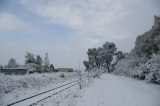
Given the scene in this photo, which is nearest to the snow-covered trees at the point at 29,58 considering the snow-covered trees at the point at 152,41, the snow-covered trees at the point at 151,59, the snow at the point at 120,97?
the snow-covered trees at the point at 151,59

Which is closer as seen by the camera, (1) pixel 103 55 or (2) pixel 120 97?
(2) pixel 120 97

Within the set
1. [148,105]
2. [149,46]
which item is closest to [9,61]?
[149,46]

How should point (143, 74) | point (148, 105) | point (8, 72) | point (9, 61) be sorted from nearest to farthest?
point (148, 105)
point (143, 74)
point (8, 72)
point (9, 61)

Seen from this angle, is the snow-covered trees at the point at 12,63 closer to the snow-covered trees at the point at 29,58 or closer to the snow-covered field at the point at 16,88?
the snow-covered trees at the point at 29,58

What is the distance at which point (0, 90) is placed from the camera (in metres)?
26.2

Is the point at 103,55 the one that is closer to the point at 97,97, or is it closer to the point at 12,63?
the point at 12,63

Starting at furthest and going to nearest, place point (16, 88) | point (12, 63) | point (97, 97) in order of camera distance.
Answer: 1. point (12, 63)
2. point (16, 88)
3. point (97, 97)

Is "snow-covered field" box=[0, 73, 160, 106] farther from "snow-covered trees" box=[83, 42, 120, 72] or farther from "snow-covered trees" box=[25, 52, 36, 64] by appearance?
"snow-covered trees" box=[83, 42, 120, 72]

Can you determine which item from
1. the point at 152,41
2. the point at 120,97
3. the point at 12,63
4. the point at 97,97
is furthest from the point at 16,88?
the point at 12,63

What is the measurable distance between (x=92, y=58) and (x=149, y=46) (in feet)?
270

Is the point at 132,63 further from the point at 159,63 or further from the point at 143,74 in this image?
the point at 159,63

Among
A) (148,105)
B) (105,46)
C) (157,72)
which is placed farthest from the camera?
(105,46)

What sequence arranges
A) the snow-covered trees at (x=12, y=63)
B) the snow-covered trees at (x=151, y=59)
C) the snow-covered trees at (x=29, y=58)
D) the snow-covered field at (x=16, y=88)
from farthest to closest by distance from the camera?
the snow-covered trees at (x=12, y=63), the snow-covered trees at (x=29, y=58), the snow-covered trees at (x=151, y=59), the snow-covered field at (x=16, y=88)

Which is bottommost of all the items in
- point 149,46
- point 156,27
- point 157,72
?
point 157,72
